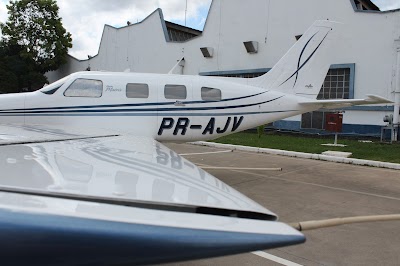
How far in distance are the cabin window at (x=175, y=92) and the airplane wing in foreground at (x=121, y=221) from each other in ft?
17.1

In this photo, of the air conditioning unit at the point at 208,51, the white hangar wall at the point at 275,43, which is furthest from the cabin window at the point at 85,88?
the air conditioning unit at the point at 208,51

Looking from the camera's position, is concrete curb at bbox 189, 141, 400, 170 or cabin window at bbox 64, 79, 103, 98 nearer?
cabin window at bbox 64, 79, 103, 98

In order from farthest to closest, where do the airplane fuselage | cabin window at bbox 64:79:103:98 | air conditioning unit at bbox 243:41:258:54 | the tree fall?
the tree < air conditioning unit at bbox 243:41:258:54 < cabin window at bbox 64:79:103:98 < the airplane fuselage

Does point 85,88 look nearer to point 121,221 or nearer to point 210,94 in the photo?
point 210,94

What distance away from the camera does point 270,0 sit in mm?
19125

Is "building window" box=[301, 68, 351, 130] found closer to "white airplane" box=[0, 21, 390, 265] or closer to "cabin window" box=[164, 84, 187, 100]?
"cabin window" box=[164, 84, 187, 100]

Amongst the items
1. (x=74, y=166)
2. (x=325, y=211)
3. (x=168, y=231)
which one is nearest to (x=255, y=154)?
(x=325, y=211)

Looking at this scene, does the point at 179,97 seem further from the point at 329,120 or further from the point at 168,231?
the point at 329,120

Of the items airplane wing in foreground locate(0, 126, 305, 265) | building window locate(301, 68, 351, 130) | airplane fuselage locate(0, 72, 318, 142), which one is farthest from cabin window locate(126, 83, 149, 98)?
building window locate(301, 68, 351, 130)

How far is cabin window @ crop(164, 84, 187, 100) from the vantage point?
23.6 feet

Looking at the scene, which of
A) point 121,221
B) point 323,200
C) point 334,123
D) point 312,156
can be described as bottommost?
Result: point 323,200

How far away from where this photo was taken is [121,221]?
4.33 feet

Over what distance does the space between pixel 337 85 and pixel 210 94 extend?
11803 mm

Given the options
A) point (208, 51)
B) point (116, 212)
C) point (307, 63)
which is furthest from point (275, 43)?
point (116, 212)
